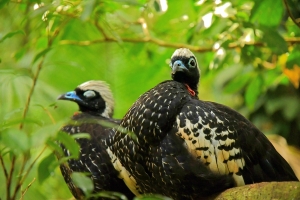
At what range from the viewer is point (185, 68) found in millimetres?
3629

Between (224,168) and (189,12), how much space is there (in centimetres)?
198

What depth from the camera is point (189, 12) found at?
4.79m

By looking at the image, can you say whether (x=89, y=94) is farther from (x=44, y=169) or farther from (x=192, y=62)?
(x=44, y=169)

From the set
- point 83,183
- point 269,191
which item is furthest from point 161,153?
point 83,183

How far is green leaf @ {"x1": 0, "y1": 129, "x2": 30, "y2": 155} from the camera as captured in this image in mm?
1688

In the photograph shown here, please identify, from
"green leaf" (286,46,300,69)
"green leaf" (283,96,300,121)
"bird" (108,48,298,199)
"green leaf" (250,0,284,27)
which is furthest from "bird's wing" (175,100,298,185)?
"green leaf" (283,96,300,121)

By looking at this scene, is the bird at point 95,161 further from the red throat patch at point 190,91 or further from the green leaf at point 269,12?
the green leaf at point 269,12

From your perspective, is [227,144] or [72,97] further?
[72,97]

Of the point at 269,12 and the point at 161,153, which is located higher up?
the point at 269,12

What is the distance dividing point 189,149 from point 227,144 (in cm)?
22

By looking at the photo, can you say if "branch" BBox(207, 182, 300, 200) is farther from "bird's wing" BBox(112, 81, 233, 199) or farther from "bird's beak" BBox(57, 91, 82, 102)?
"bird's beak" BBox(57, 91, 82, 102)

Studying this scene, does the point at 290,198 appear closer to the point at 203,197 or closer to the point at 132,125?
the point at 203,197

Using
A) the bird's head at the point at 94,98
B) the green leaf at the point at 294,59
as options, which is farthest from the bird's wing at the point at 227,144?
the bird's head at the point at 94,98

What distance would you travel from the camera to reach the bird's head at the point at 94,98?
4.68m
